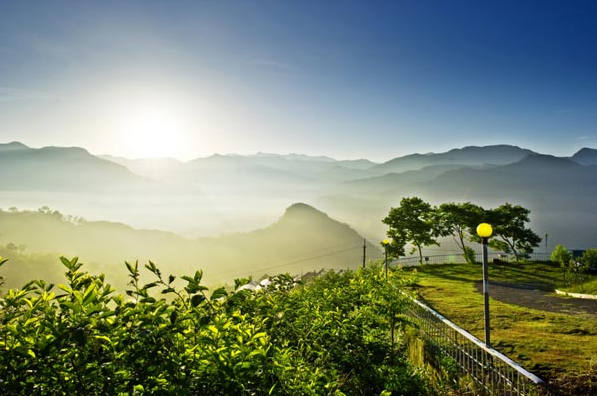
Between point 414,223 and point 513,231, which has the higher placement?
point 414,223

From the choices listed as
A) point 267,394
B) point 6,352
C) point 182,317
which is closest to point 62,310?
point 6,352

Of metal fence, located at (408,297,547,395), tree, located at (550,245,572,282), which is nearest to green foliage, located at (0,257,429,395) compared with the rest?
metal fence, located at (408,297,547,395)

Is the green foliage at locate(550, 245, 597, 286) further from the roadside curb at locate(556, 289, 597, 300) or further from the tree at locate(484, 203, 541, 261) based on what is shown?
the tree at locate(484, 203, 541, 261)

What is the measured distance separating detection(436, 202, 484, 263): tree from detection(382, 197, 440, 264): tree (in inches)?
31.0

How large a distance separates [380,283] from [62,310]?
612 centimetres

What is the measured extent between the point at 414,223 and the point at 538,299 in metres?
18.0

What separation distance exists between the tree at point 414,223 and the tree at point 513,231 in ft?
18.1

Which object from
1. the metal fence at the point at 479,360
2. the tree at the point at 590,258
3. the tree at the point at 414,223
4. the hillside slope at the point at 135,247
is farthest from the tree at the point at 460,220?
the hillside slope at the point at 135,247

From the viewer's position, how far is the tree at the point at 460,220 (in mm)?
34281

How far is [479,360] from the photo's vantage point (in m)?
7.49

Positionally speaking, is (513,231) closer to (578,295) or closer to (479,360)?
(578,295)

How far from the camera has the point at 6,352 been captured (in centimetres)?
190

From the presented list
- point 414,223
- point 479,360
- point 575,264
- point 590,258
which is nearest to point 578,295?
point 575,264

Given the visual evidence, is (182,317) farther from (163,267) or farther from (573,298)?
(163,267)
